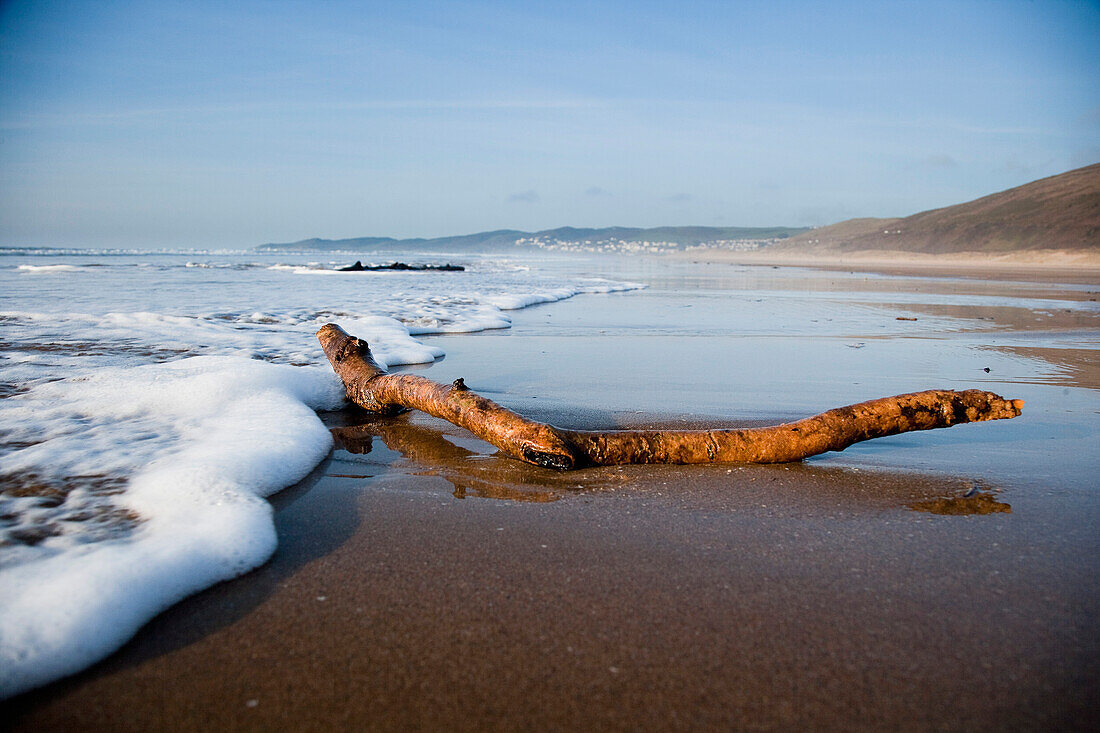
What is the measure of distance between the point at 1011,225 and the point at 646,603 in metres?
56.3

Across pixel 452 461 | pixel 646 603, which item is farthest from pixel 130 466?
pixel 646 603

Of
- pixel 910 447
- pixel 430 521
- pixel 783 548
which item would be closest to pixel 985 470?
pixel 910 447

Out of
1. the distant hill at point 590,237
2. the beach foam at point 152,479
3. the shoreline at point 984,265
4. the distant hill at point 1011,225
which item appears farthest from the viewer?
the distant hill at point 590,237

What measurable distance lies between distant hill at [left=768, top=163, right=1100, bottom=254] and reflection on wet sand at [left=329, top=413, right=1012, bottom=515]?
4258cm

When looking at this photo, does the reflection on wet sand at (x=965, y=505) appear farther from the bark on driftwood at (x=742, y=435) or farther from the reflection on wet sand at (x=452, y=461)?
the reflection on wet sand at (x=452, y=461)

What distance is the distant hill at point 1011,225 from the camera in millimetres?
39438

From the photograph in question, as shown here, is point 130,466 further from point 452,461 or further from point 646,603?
point 646,603

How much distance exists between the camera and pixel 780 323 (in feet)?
28.5

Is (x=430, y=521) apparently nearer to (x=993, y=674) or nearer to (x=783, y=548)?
(x=783, y=548)

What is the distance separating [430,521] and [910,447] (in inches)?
104

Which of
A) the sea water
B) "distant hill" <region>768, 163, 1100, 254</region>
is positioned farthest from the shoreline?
the sea water

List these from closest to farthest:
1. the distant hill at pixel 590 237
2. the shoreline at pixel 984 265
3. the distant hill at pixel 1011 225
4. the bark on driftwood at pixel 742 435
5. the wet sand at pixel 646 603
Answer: the wet sand at pixel 646 603
the bark on driftwood at pixel 742 435
the shoreline at pixel 984 265
the distant hill at pixel 1011 225
the distant hill at pixel 590 237

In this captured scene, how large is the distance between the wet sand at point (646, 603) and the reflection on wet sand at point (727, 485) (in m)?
0.01

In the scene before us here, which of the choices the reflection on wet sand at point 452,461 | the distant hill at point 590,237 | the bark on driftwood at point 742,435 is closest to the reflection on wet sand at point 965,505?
the bark on driftwood at point 742,435
